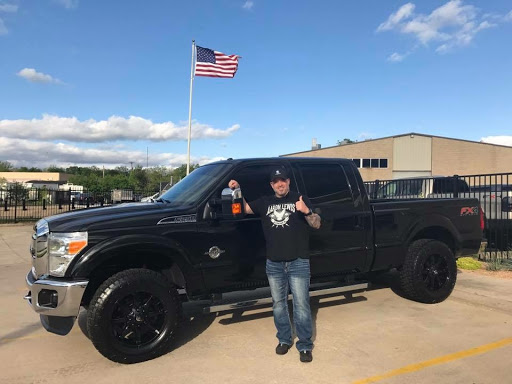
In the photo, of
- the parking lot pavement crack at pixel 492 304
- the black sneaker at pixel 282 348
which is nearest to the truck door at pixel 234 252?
the black sneaker at pixel 282 348

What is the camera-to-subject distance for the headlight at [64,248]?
3.74 meters

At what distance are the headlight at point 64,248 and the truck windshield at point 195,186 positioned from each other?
112 cm

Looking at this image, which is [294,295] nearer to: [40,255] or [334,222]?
[334,222]

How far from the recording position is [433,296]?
5535mm

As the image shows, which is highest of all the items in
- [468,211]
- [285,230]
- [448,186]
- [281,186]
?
[448,186]

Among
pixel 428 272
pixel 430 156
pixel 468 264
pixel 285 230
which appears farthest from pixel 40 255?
pixel 430 156

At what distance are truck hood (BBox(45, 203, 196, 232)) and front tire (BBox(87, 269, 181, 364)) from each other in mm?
466

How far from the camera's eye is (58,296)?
12.1ft

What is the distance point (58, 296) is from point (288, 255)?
6.83 ft

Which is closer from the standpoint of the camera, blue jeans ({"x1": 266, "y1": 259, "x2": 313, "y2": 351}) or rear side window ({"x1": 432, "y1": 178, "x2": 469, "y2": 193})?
blue jeans ({"x1": 266, "y1": 259, "x2": 313, "y2": 351})

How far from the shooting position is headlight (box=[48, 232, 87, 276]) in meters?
3.74

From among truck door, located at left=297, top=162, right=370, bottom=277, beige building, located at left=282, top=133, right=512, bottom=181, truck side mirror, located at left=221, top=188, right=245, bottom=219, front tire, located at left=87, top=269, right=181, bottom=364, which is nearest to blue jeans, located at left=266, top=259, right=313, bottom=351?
truck side mirror, located at left=221, top=188, right=245, bottom=219

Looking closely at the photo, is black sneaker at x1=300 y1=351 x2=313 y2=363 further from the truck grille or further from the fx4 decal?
the fx4 decal

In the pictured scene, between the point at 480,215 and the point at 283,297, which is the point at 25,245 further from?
the point at 480,215
